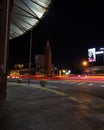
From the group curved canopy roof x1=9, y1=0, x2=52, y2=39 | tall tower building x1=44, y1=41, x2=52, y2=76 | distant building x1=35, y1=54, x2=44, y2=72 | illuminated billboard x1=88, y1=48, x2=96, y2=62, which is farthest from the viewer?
distant building x1=35, y1=54, x2=44, y2=72

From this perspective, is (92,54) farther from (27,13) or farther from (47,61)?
(27,13)

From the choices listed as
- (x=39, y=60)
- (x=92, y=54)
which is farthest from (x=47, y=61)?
(x=92, y=54)

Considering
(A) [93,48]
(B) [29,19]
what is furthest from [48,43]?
(B) [29,19]

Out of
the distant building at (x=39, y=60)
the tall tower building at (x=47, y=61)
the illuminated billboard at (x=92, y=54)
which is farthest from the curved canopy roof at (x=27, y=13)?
the distant building at (x=39, y=60)

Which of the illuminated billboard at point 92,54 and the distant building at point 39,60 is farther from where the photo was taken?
the distant building at point 39,60

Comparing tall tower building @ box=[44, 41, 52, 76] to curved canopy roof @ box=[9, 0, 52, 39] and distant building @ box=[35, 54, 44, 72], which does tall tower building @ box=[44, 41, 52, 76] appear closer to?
distant building @ box=[35, 54, 44, 72]

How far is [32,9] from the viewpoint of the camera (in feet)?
76.4

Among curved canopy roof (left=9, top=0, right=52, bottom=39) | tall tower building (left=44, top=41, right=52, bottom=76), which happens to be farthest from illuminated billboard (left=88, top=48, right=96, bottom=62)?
curved canopy roof (left=9, top=0, right=52, bottom=39)

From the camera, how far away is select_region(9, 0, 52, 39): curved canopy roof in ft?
71.0

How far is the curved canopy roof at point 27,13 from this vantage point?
2164 centimetres

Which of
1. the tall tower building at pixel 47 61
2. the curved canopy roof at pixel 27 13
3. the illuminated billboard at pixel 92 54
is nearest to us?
the curved canopy roof at pixel 27 13

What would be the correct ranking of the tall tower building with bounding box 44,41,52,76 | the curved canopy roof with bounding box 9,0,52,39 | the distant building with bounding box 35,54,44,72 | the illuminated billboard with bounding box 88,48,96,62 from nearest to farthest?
the curved canopy roof with bounding box 9,0,52,39 < the illuminated billboard with bounding box 88,48,96,62 < the tall tower building with bounding box 44,41,52,76 < the distant building with bounding box 35,54,44,72

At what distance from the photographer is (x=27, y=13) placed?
24156mm

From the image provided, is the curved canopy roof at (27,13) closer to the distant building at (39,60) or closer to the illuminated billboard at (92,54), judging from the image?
the illuminated billboard at (92,54)
